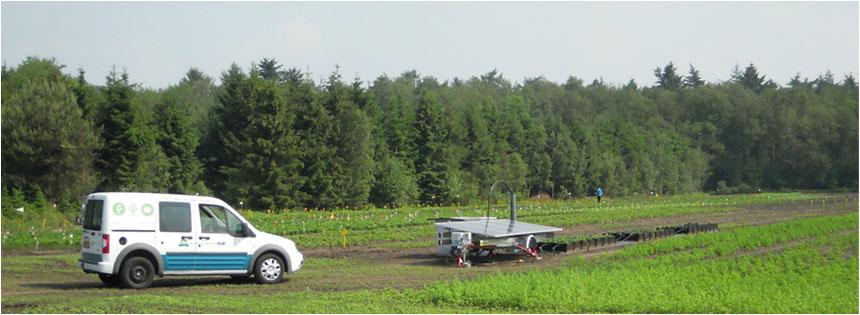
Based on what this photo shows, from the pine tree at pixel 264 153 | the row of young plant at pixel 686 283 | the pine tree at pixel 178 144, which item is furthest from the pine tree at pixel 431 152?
the row of young plant at pixel 686 283

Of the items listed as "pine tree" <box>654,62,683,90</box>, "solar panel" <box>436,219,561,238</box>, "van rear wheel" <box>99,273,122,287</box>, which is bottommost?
"van rear wheel" <box>99,273,122,287</box>

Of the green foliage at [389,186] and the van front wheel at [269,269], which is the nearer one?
the van front wheel at [269,269]

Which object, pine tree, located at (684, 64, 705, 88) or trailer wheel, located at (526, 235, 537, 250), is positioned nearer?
trailer wheel, located at (526, 235, 537, 250)

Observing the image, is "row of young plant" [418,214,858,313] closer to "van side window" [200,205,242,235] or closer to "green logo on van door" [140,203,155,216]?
"van side window" [200,205,242,235]

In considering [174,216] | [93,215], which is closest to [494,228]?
[174,216]

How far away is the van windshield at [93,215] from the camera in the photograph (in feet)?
A: 62.0

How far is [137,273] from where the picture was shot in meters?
19.1

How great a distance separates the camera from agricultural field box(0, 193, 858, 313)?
1689 cm

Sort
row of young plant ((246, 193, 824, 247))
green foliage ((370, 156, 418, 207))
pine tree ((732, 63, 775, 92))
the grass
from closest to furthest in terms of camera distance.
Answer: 1. the grass
2. row of young plant ((246, 193, 824, 247))
3. green foliage ((370, 156, 418, 207))
4. pine tree ((732, 63, 775, 92))

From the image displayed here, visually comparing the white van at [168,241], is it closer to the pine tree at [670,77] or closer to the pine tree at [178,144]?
the pine tree at [178,144]

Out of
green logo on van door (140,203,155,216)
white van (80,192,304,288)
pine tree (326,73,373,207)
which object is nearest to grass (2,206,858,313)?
white van (80,192,304,288)

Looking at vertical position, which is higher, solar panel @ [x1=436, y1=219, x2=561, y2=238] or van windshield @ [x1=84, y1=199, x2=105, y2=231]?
van windshield @ [x1=84, y1=199, x2=105, y2=231]

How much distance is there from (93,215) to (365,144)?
1601 inches

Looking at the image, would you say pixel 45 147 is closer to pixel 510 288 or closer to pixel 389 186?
pixel 389 186
